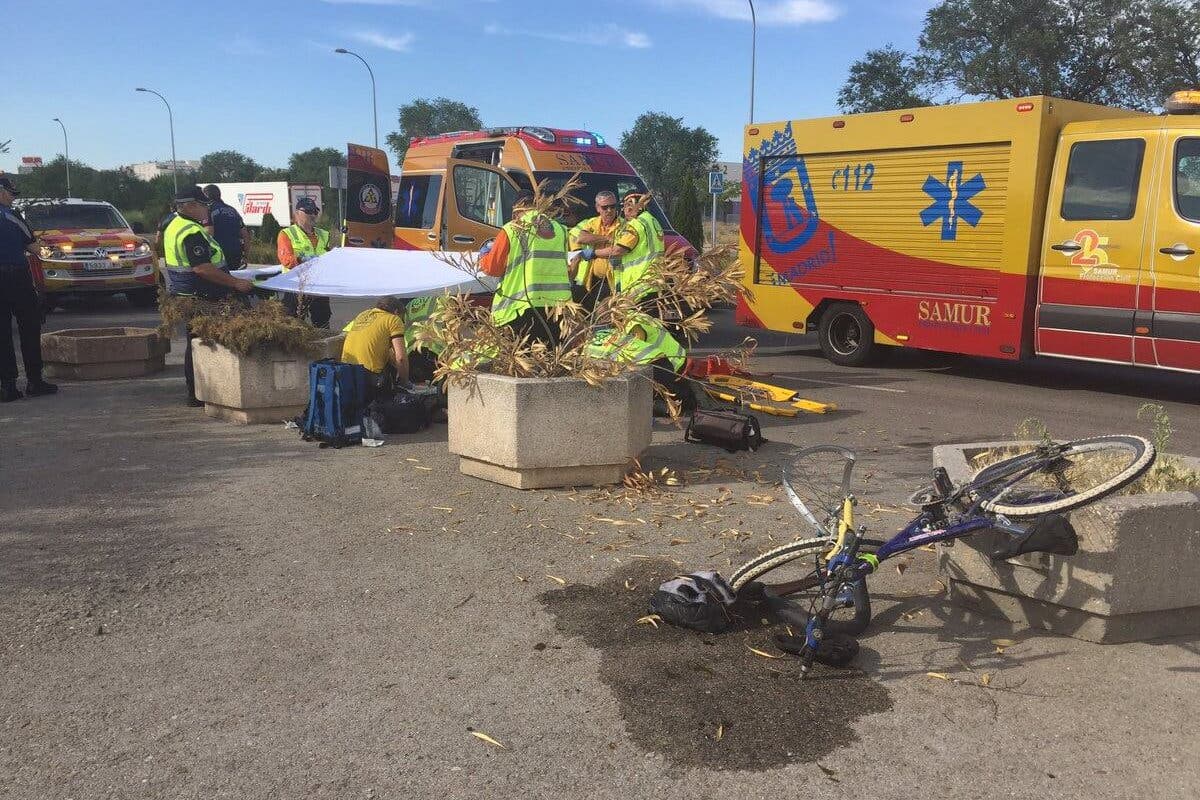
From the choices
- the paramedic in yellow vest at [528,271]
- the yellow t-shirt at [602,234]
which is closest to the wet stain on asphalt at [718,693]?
the paramedic in yellow vest at [528,271]

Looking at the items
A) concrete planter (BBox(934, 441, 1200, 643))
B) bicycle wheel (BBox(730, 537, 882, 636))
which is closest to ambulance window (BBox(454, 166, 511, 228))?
bicycle wheel (BBox(730, 537, 882, 636))

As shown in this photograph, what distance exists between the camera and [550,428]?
20.2 feet

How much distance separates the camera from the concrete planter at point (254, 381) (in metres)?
8.20

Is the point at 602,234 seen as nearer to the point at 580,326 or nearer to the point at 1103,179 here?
the point at 580,326

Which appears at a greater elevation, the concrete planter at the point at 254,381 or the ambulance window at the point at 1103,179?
the ambulance window at the point at 1103,179

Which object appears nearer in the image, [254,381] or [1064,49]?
[254,381]

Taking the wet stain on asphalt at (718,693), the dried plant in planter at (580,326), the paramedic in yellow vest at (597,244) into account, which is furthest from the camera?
the paramedic in yellow vest at (597,244)

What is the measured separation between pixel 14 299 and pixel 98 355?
162cm

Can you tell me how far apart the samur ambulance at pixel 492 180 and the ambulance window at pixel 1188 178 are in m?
5.35

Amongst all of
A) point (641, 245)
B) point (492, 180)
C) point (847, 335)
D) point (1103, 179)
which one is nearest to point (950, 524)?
point (641, 245)

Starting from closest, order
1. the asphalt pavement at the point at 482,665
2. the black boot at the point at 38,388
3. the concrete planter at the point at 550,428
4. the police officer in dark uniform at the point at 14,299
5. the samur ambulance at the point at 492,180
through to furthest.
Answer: the asphalt pavement at the point at 482,665
the concrete planter at the point at 550,428
the police officer in dark uniform at the point at 14,299
the black boot at the point at 38,388
the samur ambulance at the point at 492,180

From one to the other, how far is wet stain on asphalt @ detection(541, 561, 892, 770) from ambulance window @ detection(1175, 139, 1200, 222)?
693cm

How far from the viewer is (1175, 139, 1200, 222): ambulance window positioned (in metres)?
8.88

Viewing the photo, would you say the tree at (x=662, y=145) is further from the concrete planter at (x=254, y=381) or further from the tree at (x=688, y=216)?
the concrete planter at (x=254, y=381)
